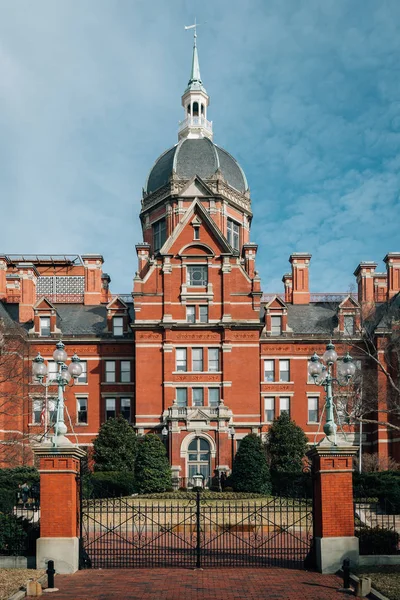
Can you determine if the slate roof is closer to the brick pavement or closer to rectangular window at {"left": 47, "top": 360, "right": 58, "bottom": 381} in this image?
rectangular window at {"left": 47, "top": 360, "right": 58, "bottom": 381}

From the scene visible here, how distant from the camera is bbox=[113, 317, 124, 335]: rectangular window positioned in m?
57.7

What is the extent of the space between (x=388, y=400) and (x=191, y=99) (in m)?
34.9

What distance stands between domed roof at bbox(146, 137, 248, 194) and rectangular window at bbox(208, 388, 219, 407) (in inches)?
811

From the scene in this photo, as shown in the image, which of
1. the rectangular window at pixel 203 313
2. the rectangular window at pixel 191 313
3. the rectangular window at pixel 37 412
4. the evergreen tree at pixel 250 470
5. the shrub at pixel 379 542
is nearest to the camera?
the shrub at pixel 379 542

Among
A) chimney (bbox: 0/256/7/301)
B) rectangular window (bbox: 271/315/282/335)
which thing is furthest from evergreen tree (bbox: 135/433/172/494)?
chimney (bbox: 0/256/7/301)

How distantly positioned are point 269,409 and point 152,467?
38.1 ft

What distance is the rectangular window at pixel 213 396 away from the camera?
53.8 m

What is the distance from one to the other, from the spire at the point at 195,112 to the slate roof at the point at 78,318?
18.9 metres

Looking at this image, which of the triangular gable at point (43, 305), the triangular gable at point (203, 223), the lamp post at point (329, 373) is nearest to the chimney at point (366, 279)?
the triangular gable at point (203, 223)

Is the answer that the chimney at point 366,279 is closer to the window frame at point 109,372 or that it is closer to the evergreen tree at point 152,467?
the window frame at point 109,372

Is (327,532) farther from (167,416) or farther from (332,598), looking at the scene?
(167,416)

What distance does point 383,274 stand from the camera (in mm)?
61094

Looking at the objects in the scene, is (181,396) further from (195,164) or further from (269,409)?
(195,164)

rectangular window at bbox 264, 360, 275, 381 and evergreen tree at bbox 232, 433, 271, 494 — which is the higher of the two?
rectangular window at bbox 264, 360, 275, 381
